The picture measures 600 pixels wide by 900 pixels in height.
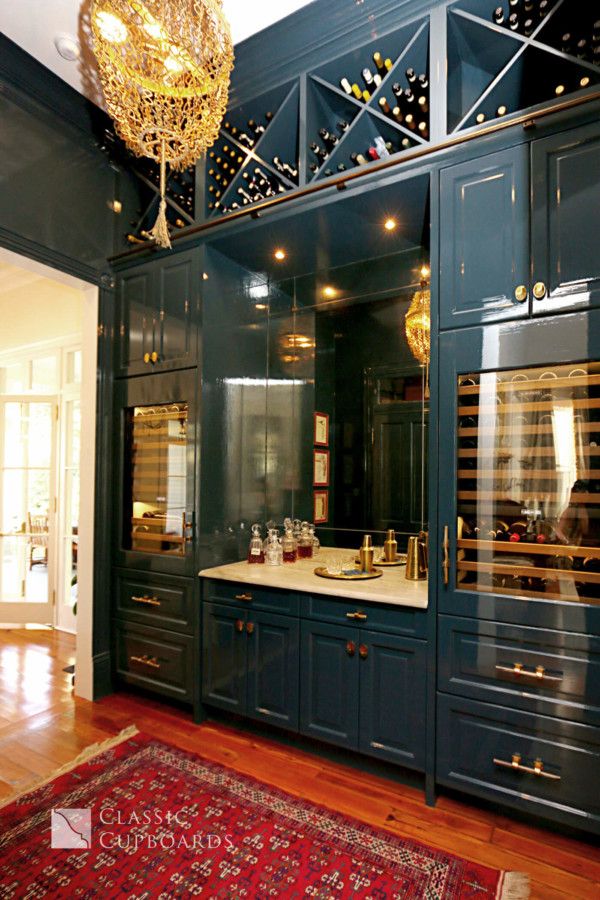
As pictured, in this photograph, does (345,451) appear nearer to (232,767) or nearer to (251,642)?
(251,642)

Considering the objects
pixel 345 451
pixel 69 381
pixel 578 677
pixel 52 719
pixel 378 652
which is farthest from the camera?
pixel 69 381

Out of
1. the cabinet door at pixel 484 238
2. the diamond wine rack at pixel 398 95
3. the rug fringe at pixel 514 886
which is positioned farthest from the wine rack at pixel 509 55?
the rug fringe at pixel 514 886

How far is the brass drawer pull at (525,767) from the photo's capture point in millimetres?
1908

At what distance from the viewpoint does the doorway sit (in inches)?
187

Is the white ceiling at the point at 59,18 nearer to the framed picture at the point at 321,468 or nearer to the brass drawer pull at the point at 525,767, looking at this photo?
the framed picture at the point at 321,468

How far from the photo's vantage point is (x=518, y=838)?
199 cm

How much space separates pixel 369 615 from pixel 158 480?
1.58 m

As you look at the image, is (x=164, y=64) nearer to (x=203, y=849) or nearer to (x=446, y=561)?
(x=446, y=561)

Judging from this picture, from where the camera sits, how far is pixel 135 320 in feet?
10.8

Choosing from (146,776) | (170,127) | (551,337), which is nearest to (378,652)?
(146,776)

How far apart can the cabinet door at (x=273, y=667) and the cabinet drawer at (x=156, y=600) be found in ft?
1.48

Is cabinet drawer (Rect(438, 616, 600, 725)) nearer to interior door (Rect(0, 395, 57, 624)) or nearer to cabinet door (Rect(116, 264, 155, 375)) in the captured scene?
cabinet door (Rect(116, 264, 155, 375))

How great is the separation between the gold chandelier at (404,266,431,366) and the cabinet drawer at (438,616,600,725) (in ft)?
5.15

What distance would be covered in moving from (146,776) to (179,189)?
341 cm
